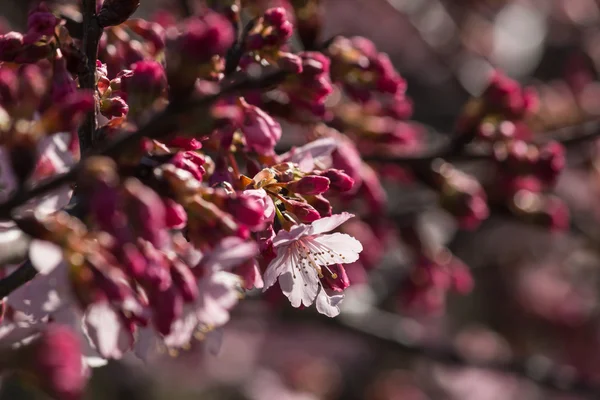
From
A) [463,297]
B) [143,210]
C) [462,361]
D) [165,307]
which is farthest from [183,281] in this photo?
[463,297]

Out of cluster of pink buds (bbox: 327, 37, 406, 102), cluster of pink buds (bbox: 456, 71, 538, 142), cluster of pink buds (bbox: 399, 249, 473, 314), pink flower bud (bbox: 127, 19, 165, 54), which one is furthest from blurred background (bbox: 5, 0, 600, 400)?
pink flower bud (bbox: 127, 19, 165, 54)

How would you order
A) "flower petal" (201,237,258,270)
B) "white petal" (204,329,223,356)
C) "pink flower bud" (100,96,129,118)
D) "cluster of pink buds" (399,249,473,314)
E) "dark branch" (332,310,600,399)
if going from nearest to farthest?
1. "flower petal" (201,237,258,270)
2. "pink flower bud" (100,96,129,118)
3. "white petal" (204,329,223,356)
4. "cluster of pink buds" (399,249,473,314)
5. "dark branch" (332,310,600,399)

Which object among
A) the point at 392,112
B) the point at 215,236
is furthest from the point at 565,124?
the point at 215,236

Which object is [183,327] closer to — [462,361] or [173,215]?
[173,215]

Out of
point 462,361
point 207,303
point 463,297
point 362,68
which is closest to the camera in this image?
point 207,303

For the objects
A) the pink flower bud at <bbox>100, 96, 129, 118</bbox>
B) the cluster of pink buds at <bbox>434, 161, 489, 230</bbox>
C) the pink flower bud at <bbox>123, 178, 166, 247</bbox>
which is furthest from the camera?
the cluster of pink buds at <bbox>434, 161, 489, 230</bbox>

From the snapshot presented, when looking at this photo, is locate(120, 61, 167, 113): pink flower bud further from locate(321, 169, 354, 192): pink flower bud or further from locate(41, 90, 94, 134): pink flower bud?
locate(321, 169, 354, 192): pink flower bud

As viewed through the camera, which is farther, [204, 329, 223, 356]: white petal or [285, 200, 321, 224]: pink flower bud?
[204, 329, 223, 356]: white petal
